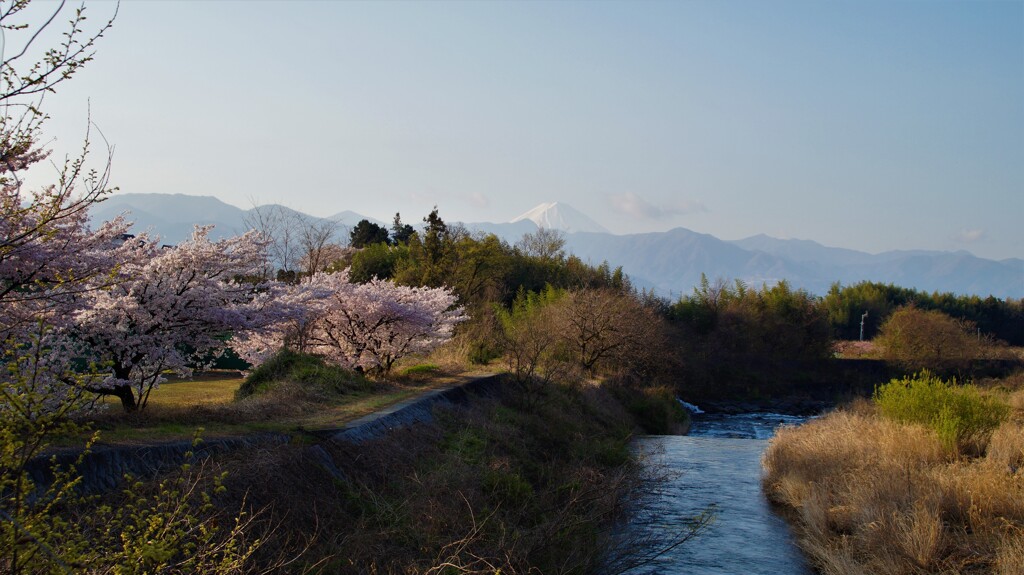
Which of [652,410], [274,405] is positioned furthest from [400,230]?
[274,405]

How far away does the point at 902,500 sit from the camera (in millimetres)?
11734

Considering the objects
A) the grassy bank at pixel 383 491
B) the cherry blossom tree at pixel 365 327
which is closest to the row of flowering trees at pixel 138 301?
the grassy bank at pixel 383 491

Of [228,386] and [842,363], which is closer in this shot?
[228,386]

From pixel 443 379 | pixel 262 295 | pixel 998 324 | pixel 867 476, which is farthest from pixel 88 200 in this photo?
pixel 998 324

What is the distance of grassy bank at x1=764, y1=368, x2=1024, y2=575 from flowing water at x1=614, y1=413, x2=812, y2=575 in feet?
1.56

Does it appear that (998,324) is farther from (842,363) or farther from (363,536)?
(363,536)

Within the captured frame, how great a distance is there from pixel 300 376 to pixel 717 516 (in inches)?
337

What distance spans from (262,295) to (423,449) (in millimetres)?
3906

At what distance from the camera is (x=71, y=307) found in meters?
10.6

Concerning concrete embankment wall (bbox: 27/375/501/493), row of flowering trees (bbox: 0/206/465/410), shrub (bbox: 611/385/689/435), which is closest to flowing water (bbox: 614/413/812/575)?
concrete embankment wall (bbox: 27/375/501/493)

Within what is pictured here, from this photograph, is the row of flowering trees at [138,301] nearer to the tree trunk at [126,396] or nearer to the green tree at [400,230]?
the tree trunk at [126,396]

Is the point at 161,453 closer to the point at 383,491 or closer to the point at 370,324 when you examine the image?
the point at 383,491

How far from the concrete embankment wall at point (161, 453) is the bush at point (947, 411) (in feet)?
33.2

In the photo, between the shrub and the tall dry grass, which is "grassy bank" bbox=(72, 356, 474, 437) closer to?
the tall dry grass
